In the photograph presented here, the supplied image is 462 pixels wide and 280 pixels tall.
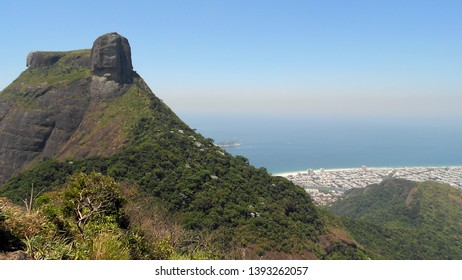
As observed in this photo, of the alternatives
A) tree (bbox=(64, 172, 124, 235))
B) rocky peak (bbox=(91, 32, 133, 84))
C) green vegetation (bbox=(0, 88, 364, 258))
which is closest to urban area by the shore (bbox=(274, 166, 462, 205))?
green vegetation (bbox=(0, 88, 364, 258))

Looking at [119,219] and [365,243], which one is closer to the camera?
[119,219]

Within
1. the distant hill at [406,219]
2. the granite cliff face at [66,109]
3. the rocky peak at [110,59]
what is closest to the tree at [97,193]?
the distant hill at [406,219]

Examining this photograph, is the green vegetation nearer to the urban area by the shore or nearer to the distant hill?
the distant hill

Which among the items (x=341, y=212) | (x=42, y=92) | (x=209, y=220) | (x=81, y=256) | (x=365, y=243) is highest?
(x=42, y=92)

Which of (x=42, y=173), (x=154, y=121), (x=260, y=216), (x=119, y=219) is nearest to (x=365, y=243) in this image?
(x=260, y=216)

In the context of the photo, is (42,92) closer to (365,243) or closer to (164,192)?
(164,192)

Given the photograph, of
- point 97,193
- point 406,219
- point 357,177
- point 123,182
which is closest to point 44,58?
point 123,182

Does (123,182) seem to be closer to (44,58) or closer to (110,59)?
(110,59)
